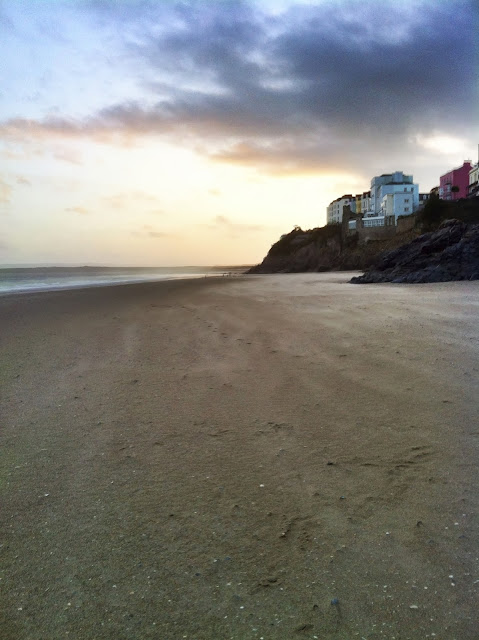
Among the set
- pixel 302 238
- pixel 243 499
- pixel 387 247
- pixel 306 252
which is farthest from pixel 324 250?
pixel 243 499

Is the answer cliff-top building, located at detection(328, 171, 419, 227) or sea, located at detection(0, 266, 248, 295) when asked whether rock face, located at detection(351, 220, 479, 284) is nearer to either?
sea, located at detection(0, 266, 248, 295)

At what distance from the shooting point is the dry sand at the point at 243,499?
5.82 ft

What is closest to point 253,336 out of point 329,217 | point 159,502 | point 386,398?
point 386,398

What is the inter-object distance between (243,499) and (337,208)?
102 metres

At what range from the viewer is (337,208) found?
98.0m

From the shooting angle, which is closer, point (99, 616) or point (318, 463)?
point (99, 616)

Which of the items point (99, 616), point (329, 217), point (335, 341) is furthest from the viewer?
point (329, 217)

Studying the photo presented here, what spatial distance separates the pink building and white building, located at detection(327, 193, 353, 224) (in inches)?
1139

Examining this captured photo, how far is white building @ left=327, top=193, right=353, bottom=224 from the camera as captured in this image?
9644cm

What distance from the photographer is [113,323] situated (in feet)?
29.5

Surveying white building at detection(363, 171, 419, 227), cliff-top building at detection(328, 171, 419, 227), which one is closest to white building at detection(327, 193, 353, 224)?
cliff-top building at detection(328, 171, 419, 227)

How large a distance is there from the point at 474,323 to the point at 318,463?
5.84 meters

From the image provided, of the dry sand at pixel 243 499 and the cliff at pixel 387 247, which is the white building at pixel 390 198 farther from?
the dry sand at pixel 243 499

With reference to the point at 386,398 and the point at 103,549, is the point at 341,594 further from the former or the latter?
the point at 386,398
